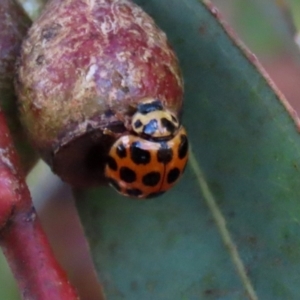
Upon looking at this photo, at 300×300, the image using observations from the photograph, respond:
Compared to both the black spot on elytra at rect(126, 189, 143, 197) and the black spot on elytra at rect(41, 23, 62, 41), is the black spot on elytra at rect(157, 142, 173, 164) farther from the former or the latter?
the black spot on elytra at rect(41, 23, 62, 41)

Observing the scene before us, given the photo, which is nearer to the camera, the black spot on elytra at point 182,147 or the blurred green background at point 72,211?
the black spot on elytra at point 182,147

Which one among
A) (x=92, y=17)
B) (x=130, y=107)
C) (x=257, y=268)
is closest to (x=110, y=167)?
(x=130, y=107)

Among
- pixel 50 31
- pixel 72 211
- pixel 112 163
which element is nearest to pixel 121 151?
pixel 112 163

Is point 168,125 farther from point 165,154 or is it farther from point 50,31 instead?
point 50,31

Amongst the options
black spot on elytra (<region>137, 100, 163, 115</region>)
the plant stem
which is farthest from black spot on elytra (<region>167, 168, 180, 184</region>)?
the plant stem

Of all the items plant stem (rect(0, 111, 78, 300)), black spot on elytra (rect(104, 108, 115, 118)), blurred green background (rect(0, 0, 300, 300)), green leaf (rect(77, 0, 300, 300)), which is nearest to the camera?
plant stem (rect(0, 111, 78, 300))

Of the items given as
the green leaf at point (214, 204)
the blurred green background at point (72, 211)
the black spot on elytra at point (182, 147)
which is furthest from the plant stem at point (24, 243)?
the blurred green background at point (72, 211)

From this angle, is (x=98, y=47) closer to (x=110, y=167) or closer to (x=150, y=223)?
(x=110, y=167)

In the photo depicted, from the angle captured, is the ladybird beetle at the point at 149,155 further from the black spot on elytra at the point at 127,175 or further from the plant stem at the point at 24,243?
the plant stem at the point at 24,243
